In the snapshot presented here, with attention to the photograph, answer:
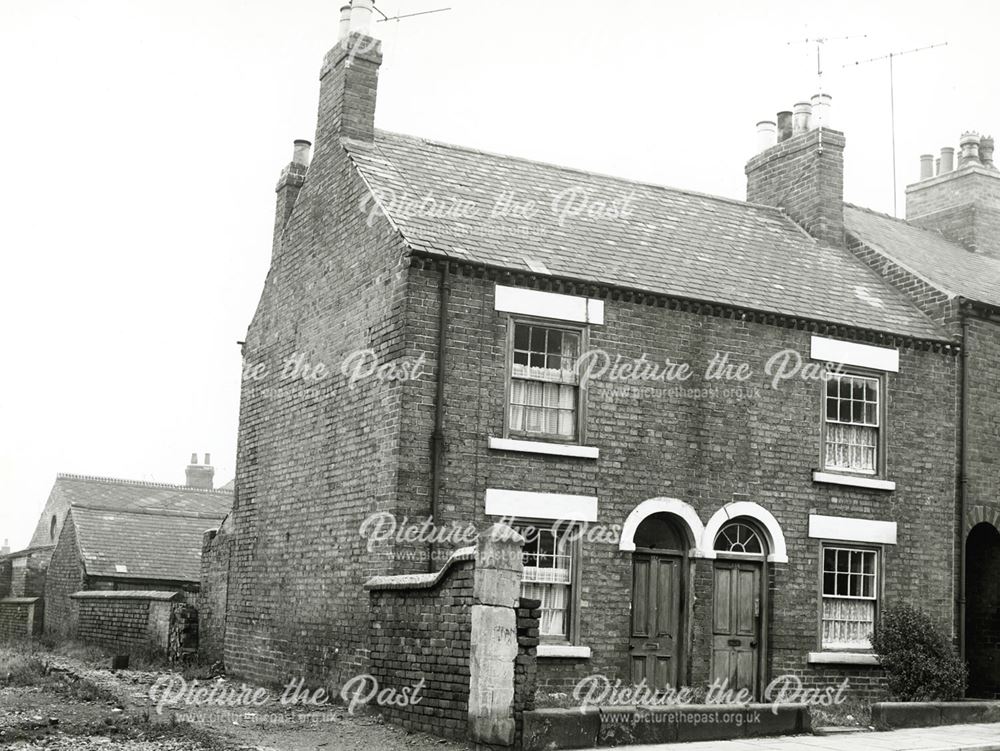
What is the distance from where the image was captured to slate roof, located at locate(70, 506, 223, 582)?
30.7 m

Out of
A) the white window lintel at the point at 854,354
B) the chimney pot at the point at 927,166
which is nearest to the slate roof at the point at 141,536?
the white window lintel at the point at 854,354

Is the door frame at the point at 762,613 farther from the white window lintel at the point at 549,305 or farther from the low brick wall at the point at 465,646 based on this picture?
the low brick wall at the point at 465,646

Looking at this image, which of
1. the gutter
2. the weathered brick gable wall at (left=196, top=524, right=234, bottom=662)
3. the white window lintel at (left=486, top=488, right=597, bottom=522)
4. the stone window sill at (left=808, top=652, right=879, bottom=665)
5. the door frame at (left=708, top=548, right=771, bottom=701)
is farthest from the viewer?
the weathered brick gable wall at (left=196, top=524, right=234, bottom=662)

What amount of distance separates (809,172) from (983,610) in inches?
317

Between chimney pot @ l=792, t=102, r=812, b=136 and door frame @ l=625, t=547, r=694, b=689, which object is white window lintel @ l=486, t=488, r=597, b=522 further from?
chimney pot @ l=792, t=102, r=812, b=136

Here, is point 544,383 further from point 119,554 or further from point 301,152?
point 119,554

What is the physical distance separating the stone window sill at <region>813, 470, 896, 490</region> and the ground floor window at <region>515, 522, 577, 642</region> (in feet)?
13.9

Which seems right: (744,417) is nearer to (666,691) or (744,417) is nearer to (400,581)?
(666,691)

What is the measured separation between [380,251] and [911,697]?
951 cm

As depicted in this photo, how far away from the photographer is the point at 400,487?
14977mm

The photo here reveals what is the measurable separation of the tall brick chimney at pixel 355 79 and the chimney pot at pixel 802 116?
8.06 m

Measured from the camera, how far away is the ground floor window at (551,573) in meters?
15.7

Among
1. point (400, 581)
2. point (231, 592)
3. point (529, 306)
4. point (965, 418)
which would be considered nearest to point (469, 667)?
point (400, 581)

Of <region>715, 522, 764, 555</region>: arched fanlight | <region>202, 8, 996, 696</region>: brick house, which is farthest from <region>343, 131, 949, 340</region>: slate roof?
<region>715, 522, 764, 555</region>: arched fanlight
